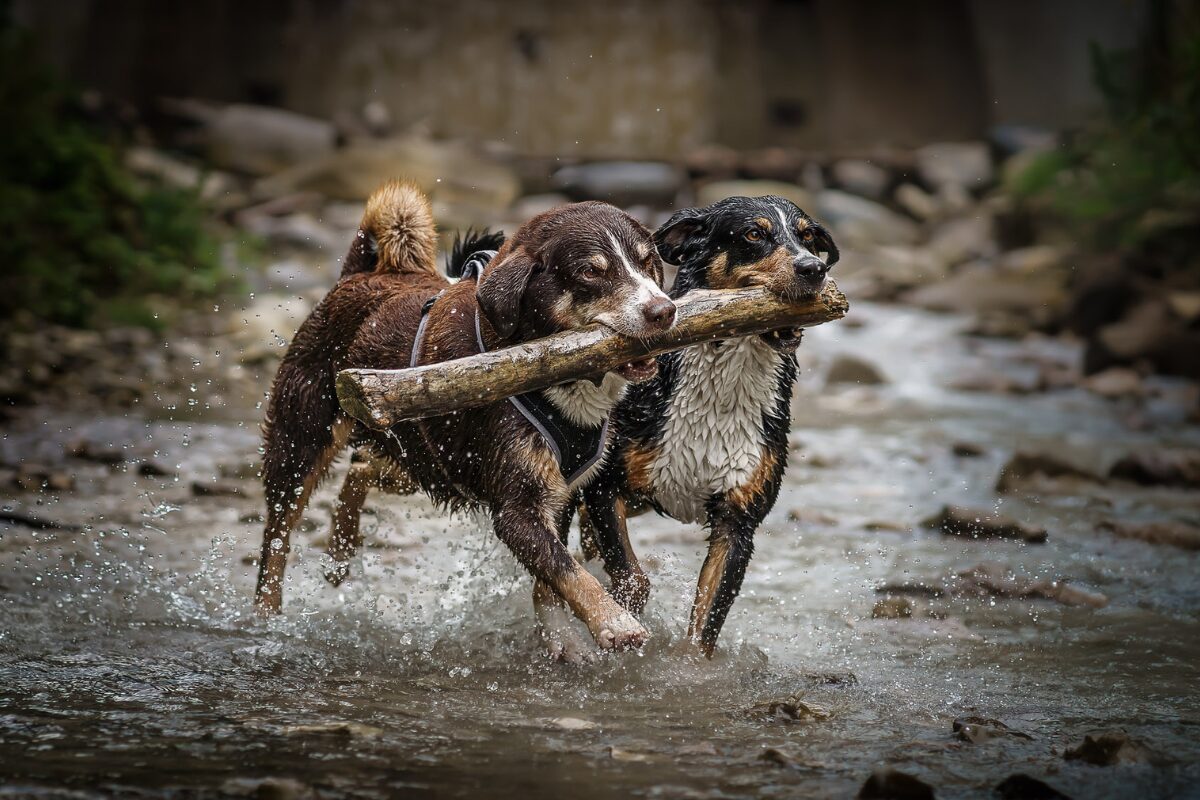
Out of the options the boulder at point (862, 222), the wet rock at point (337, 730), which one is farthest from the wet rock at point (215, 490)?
the boulder at point (862, 222)

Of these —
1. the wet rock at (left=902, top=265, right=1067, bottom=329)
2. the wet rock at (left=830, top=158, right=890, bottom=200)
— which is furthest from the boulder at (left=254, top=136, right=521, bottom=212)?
the wet rock at (left=902, top=265, right=1067, bottom=329)

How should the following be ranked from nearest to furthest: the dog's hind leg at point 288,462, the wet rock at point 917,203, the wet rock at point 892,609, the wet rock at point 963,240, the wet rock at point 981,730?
the wet rock at point 981,730 < the dog's hind leg at point 288,462 < the wet rock at point 892,609 < the wet rock at point 963,240 < the wet rock at point 917,203

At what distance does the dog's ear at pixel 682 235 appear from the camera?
534 centimetres

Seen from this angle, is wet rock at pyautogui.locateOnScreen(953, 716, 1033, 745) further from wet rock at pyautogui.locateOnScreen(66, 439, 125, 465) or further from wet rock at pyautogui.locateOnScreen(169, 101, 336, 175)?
wet rock at pyautogui.locateOnScreen(169, 101, 336, 175)

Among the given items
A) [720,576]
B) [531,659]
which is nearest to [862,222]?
[720,576]

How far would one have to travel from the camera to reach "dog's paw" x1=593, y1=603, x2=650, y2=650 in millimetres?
4535

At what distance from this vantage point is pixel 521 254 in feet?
15.6

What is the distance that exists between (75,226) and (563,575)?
1019cm

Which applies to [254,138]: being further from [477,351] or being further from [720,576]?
[720,576]

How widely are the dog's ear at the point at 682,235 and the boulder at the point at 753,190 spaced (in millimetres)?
15089

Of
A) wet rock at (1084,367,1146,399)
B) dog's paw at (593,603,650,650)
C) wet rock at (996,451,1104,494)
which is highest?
wet rock at (1084,367,1146,399)

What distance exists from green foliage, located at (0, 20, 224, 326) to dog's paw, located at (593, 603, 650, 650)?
9.43 m

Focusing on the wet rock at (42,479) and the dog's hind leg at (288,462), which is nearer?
the dog's hind leg at (288,462)

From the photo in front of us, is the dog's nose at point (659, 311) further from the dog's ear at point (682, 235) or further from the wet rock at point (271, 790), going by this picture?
the wet rock at point (271, 790)
